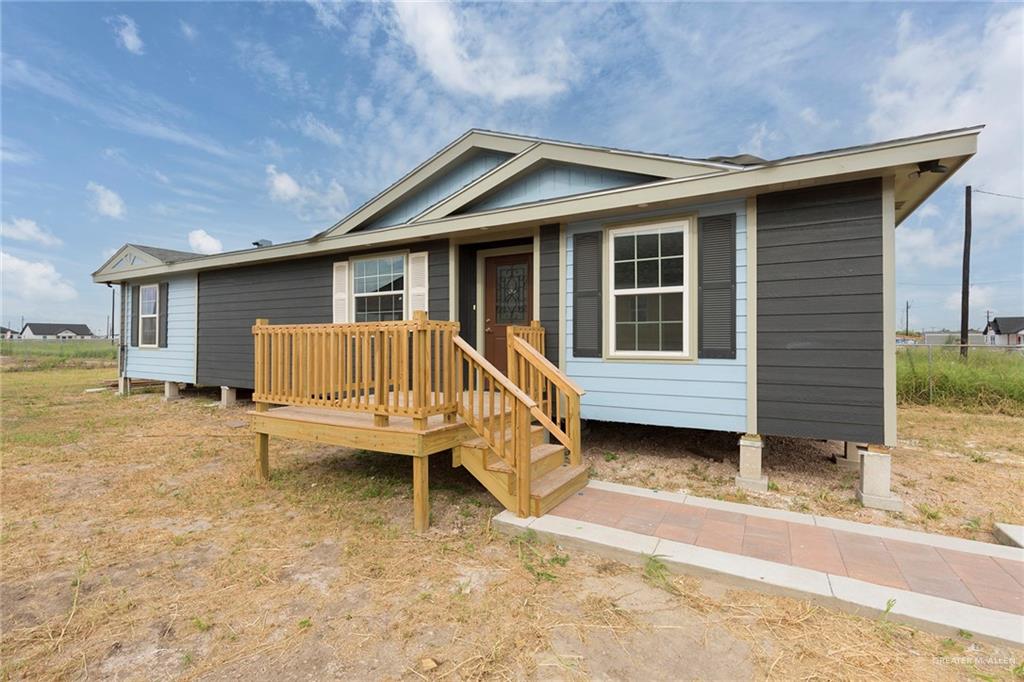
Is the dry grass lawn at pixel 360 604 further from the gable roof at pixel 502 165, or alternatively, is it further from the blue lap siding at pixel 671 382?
the gable roof at pixel 502 165

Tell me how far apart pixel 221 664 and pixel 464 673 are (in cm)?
102

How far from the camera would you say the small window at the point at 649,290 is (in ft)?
14.1

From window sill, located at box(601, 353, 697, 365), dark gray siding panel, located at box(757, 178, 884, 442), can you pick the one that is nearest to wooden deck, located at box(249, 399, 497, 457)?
window sill, located at box(601, 353, 697, 365)

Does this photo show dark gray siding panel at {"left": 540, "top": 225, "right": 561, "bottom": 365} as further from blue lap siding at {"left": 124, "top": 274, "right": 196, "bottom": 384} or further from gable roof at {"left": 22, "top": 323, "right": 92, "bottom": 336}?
gable roof at {"left": 22, "top": 323, "right": 92, "bottom": 336}

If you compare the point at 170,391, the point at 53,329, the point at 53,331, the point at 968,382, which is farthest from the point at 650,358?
the point at 53,329

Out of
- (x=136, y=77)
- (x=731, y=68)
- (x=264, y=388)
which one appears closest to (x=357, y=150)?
(x=136, y=77)

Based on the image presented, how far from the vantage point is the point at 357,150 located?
14227 millimetres

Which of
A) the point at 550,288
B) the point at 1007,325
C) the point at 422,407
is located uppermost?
the point at 1007,325

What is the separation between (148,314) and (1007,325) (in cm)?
6052

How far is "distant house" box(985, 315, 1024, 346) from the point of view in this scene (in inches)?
1490

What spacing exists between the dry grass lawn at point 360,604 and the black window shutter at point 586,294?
6.23 ft

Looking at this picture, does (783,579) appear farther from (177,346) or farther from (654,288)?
(177,346)

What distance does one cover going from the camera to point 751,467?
383cm

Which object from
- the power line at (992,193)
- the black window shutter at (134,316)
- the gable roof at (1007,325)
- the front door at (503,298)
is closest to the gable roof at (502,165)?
the front door at (503,298)
